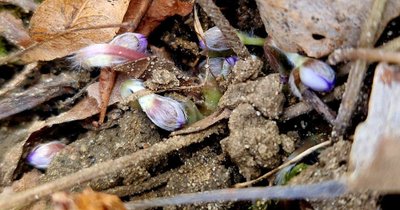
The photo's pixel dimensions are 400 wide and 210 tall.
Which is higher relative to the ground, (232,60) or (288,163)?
(232,60)

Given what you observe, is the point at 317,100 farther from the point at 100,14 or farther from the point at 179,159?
the point at 100,14

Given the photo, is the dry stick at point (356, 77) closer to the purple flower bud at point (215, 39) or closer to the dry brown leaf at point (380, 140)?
the dry brown leaf at point (380, 140)

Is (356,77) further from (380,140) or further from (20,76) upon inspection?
(20,76)

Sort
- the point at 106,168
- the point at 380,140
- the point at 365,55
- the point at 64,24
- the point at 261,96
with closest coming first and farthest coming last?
the point at 380,140, the point at 365,55, the point at 106,168, the point at 261,96, the point at 64,24

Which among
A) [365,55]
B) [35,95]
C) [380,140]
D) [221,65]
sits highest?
[365,55]

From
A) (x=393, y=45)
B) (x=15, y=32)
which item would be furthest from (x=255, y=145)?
(x=15, y=32)

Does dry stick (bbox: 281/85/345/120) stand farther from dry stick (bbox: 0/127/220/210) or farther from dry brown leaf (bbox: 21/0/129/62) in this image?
dry brown leaf (bbox: 21/0/129/62)

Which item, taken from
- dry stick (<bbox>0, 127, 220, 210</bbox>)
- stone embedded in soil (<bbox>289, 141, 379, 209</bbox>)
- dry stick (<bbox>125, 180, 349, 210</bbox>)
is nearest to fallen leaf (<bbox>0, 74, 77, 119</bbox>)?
dry stick (<bbox>0, 127, 220, 210</bbox>)

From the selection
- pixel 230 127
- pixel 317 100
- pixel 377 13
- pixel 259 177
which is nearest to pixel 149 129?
pixel 230 127
